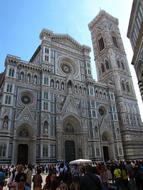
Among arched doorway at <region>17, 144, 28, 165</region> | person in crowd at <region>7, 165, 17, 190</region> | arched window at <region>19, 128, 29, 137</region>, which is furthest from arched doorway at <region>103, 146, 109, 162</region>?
person in crowd at <region>7, 165, 17, 190</region>

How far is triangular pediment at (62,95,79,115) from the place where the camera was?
94.0 ft

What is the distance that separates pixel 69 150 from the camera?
90.5 feet

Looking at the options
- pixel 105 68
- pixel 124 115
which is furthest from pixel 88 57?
pixel 124 115

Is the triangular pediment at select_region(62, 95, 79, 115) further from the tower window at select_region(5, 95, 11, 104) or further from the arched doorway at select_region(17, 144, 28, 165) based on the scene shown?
the tower window at select_region(5, 95, 11, 104)

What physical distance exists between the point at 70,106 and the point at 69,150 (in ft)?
23.8

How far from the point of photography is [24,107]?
2505cm

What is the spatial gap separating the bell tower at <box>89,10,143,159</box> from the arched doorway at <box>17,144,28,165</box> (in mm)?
19149

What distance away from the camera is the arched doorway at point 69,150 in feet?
88.3

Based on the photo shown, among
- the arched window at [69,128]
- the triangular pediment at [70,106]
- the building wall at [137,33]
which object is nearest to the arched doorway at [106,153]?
the arched window at [69,128]

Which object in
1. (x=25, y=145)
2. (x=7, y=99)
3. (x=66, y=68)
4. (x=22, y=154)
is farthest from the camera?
(x=66, y=68)

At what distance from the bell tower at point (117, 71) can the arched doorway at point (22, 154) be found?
19149mm

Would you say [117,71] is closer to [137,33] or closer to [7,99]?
[137,33]

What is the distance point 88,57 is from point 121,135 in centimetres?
1814

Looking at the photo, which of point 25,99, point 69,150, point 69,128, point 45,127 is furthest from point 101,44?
point 69,150
